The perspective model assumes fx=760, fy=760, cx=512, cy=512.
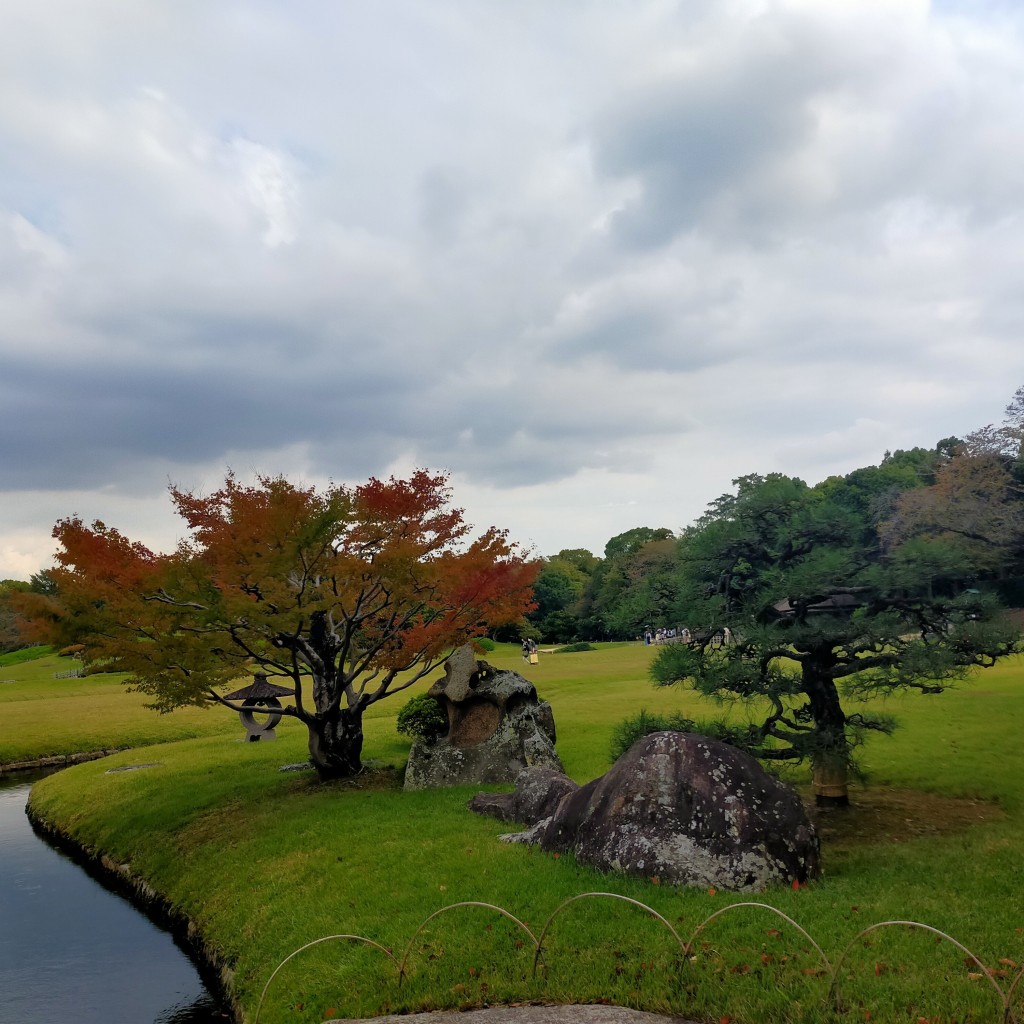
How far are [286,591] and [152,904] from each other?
21.7ft

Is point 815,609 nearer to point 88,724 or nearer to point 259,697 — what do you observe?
point 259,697

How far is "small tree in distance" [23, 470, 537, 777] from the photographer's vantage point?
15586 mm

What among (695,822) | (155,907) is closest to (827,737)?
(695,822)

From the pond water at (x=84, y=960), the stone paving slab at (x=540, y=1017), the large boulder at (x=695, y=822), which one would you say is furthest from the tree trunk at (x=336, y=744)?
the stone paving slab at (x=540, y=1017)

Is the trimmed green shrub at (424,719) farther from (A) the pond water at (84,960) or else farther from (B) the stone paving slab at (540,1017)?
(B) the stone paving slab at (540,1017)

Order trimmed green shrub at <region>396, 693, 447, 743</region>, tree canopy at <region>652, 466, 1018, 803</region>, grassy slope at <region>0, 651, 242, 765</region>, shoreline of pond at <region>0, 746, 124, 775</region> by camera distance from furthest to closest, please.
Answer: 1. grassy slope at <region>0, 651, 242, 765</region>
2. shoreline of pond at <region>0, 746, 124, 775</region>
3. trimmed green shrub at <region>396, 693, 447, 743</region>
4. tree canopy at <region>652, 466, 1018, 803</region>

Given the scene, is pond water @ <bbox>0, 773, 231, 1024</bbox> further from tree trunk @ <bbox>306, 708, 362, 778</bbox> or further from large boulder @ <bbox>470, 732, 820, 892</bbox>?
large boulder @ <bbox>470, 732, 820, 892</bbox>

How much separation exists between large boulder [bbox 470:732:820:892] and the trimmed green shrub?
8.88 metres

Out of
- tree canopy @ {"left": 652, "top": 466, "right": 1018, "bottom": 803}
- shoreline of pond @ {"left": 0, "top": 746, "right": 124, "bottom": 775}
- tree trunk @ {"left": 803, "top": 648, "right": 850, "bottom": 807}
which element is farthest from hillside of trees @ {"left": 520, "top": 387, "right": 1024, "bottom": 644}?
shoreline of pond @ {"left": 0, "top": 746, "right": 124, "bottom": 775}

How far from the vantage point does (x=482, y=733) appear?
19.6m

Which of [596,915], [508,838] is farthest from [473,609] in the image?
[596,915]

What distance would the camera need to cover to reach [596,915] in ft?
29.4

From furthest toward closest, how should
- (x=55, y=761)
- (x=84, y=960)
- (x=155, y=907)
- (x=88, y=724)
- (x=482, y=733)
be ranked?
(x=88, y=724), (x=55, y=761), (x=482, y=733), (x=155, y=907), (x=84, y=960)

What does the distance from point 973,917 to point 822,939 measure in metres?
2.05
